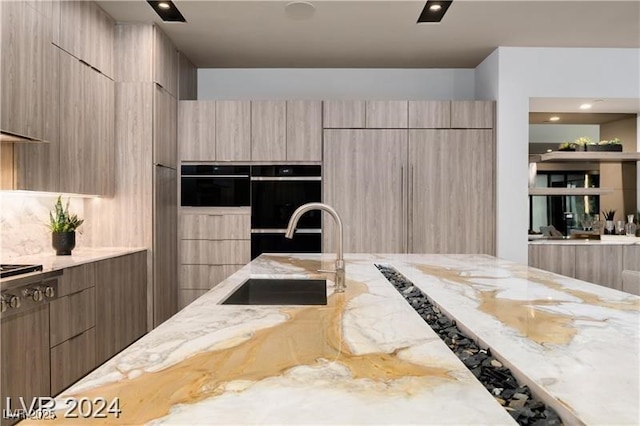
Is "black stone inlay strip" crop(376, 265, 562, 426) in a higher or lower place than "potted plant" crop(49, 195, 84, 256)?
lower

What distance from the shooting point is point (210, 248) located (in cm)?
434

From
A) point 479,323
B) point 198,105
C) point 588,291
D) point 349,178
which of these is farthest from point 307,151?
point 479,323

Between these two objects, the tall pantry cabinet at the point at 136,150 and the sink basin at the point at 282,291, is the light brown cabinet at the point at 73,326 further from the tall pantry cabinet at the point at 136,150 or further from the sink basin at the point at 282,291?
the sink basin at the point at 282,291

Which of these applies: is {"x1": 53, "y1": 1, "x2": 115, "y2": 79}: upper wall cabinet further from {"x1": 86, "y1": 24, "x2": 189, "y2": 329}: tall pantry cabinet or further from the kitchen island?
the kitchen island

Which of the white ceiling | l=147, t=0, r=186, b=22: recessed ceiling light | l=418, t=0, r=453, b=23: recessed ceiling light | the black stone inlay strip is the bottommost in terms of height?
the black stone inlay strip

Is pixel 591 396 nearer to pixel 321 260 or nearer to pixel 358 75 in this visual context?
pixel 321 260

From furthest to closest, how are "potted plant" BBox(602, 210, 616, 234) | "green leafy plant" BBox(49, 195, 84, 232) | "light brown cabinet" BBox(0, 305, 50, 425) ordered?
"potted plant" BBox(602, 210, 616, 234)
"green leafy plant" BBox(49, 195, 84, 232)
"light brown cabinet" BBox(0, 305, 50, 425)

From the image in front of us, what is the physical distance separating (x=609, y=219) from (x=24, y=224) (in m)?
5.58

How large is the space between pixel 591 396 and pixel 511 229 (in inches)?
155

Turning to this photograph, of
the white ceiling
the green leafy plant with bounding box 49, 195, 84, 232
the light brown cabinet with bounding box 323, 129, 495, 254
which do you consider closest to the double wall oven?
the light brown cabinet with bounding box 323, 129, 495, 254

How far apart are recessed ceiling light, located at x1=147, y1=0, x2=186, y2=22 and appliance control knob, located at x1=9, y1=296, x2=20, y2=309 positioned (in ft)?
7.36

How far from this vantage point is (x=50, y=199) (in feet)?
10.7

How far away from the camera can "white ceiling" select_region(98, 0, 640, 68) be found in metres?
3.38

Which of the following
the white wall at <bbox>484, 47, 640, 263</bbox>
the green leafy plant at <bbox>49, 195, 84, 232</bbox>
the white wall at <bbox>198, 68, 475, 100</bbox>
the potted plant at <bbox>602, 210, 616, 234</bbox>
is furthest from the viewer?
the potted plant at <bbox>602, 210, 616, 234</bbox>
